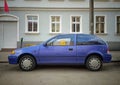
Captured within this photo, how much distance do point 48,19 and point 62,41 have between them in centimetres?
854

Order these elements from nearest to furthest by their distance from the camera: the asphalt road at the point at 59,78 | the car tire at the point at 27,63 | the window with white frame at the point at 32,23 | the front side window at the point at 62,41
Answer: the asphalt road at the point at 59,78
the car tire at the point at 27,63
the front side window at the point at 62,41
the window with white frame at the point at 32,23

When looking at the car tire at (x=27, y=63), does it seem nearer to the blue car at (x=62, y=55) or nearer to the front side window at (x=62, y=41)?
the blue car at (x=62, y=55)

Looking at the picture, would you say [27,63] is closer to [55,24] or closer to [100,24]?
[55,24]

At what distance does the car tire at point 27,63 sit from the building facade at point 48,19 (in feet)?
27.7

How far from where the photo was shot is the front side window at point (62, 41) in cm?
904

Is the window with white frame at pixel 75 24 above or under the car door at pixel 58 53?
above

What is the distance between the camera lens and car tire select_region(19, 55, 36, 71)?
8.88 metres

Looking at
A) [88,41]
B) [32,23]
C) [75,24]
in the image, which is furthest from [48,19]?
[88,41]

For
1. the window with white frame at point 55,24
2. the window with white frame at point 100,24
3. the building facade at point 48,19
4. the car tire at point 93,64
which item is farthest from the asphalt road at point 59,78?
the window with white frame at point 100,24

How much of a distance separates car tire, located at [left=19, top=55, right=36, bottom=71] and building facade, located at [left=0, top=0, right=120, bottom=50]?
27.7ft

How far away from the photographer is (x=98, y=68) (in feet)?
29.3

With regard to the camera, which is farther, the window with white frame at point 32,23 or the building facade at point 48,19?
the window with white frame at point 32,23

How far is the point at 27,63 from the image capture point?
8883 mm

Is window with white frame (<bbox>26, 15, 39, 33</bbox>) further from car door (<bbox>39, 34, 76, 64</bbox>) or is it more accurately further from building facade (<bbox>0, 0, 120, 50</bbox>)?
car door (<bbox>39, 34, 76, 64</bbox>)
